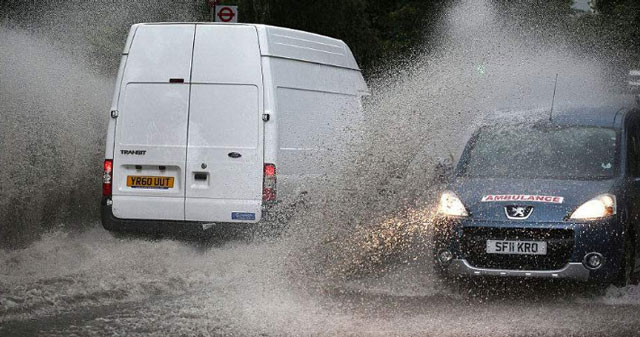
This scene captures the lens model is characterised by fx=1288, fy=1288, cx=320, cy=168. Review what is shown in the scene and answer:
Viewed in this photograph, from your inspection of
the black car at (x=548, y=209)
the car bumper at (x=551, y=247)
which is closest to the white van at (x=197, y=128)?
the black car at (x=548, y=209)

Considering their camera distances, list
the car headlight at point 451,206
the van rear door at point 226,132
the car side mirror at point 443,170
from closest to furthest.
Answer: the car headlight at point 451,206
the car side mirror at point 443,170
the van rear door at point 226,132

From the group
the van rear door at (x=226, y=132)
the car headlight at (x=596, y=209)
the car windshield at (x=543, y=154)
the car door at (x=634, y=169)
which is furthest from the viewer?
the van rear door at (x=226, y=132)

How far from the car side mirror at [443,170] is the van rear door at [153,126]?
251 cm

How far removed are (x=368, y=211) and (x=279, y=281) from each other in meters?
1.53

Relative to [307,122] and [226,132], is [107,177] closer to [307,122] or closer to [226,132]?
[226,132]

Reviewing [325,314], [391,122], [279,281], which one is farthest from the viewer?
[391,122]

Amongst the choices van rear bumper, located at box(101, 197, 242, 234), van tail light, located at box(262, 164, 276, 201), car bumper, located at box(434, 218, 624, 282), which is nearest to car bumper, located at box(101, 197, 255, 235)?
van rear bumper, located at box(101, 197, 242, 234)

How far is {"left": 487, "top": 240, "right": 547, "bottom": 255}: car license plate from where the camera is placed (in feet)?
34.0

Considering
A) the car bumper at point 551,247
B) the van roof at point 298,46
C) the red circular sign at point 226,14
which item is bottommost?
the car bumper at point 551,247

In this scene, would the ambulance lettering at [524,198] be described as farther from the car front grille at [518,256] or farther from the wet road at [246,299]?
the wet road at [246,299]

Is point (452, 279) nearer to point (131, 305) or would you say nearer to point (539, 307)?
point (539, 307)

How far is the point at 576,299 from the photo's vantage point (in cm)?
1075

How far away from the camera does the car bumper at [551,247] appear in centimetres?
1033

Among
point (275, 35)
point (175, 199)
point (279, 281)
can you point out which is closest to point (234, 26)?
point (275, 35)
